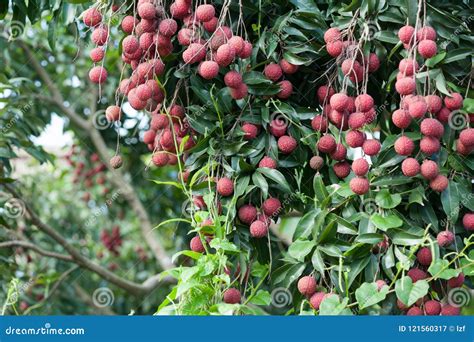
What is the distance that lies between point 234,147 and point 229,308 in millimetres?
415

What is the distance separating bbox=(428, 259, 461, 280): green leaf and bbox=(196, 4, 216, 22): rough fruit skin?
2.19 feet

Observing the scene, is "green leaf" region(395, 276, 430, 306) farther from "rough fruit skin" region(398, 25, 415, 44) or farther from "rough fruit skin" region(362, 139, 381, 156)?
"rough fruit skin" region(398, 25, 415, 44)

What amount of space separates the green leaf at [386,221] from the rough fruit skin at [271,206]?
219 mm

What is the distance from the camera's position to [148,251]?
15.0 ft

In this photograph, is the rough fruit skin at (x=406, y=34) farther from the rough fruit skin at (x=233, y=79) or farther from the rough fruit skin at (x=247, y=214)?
the rough fruit skin at (x=247, y=214)

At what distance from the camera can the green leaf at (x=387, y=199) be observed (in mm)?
1579

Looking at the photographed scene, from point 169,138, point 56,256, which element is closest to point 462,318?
→ point 169,138

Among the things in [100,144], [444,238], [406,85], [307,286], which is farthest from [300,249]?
[100,144]

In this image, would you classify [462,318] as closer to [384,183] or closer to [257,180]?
[384,183]

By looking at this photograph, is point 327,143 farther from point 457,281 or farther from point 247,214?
point 457,281

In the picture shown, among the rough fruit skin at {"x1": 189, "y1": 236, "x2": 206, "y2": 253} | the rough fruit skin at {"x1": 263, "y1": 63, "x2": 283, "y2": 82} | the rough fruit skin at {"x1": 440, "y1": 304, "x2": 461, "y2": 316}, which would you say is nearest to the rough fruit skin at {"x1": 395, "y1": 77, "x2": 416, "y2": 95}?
the rough fruit skin at {"x1": 263, "y1": 63, "x2": 283, "y2": 82}

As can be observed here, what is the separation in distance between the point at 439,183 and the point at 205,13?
586mm

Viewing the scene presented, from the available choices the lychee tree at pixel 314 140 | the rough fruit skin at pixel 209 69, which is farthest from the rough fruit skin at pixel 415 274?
the rough fruit skin at pixel 209 69

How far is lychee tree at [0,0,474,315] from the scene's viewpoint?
1547mm
